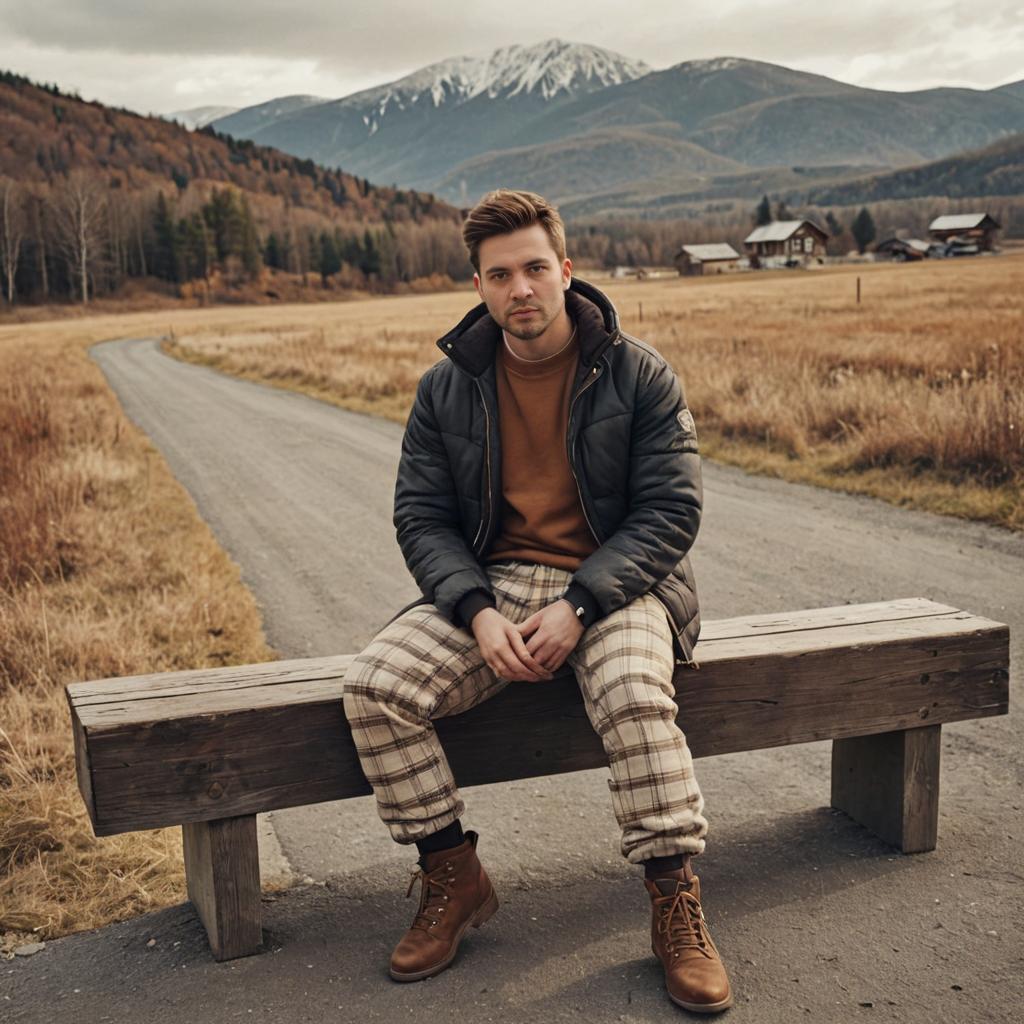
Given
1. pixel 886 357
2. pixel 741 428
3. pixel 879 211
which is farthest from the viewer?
pixel 879 211

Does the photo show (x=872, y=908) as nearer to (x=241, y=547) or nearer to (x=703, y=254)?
(x=241, y=547)

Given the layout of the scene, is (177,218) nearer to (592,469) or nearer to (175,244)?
(175,244)

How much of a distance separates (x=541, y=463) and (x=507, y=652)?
58cm

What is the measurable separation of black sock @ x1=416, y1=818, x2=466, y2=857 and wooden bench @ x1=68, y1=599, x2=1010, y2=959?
15 cm

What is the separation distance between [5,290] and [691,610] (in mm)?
102796

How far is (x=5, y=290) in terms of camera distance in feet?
308

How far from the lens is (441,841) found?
2.78 m

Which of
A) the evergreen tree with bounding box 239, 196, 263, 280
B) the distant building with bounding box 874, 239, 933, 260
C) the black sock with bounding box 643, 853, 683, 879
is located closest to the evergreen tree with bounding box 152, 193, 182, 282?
the evergreen tree with bounding box 239, 196, 263, 280

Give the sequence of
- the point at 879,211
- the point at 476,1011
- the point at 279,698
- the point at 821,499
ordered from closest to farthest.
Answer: the point at 476,1011, the point at 279,698, the point at 821,499, the point at 879,211

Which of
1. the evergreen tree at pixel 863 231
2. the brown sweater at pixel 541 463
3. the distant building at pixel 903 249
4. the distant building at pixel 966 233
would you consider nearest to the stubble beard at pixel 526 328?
the brown sweater at pixel 541 463

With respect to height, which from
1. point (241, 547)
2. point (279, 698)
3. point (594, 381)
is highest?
point (594, 381)

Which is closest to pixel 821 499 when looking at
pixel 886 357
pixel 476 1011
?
pixel 886 357

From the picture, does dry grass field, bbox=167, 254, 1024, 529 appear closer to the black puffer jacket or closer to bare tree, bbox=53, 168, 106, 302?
the black puffer jacket

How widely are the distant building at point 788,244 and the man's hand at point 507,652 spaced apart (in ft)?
376
